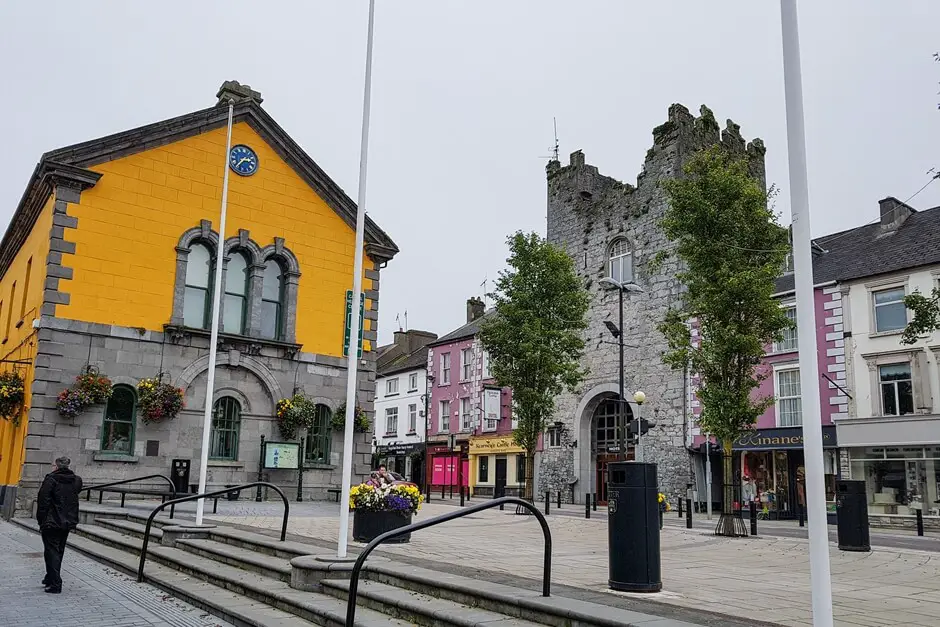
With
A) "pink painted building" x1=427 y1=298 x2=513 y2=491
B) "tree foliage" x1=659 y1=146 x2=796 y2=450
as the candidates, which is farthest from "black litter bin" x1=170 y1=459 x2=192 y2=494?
"pink painted building" x1=427 y1=298 x2=513 y2=491

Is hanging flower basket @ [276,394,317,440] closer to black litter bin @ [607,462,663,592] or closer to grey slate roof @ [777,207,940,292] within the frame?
black litter bin @ [607,462,663,592]

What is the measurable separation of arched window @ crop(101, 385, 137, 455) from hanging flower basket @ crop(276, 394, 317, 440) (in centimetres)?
378

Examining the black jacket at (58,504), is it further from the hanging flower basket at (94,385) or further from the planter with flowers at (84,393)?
the hanging flower basket at (94,385)

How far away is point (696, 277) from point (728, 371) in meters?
2.44

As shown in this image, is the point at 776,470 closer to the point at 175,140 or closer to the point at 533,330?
the point at 533,330

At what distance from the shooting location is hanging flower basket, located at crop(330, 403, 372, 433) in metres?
22.6

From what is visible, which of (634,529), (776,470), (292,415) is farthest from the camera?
(776,470)

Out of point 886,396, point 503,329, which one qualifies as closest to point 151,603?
point 503,329

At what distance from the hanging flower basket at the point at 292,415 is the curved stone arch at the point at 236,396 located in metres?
0.83

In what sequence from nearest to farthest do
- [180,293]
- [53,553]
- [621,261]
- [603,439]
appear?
[53,553], [180,293], [603,439], [621,261]

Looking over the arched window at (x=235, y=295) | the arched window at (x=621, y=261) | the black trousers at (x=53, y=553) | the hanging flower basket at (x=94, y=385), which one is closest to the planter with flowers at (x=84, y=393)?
the hanging flower basket at (x=94, y=385)

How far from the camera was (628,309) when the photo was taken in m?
35.3

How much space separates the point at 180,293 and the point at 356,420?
5.80 meters

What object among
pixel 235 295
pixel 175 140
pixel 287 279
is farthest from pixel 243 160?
pixel 235 295
